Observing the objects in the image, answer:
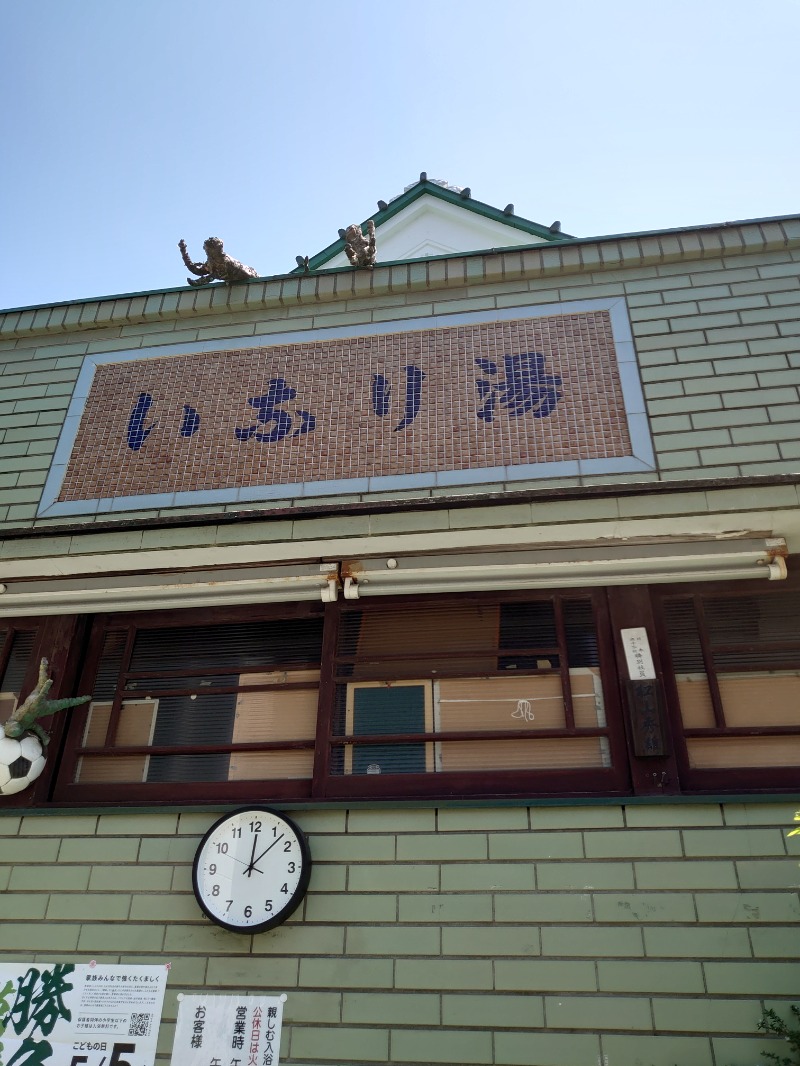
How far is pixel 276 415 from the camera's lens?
6.05 metres

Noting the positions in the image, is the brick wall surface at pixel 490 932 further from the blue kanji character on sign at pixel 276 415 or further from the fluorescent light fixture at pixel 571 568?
the blue kanji character on sign at pixel 276 415

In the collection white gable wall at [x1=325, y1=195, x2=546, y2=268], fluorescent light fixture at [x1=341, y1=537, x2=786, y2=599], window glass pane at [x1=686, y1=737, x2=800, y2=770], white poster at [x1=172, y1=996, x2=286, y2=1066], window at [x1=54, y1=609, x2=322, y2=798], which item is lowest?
white poster at [x1=172, y1=996, x2=286, y2=1066]

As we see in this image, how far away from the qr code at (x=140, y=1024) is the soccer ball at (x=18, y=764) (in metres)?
1.62

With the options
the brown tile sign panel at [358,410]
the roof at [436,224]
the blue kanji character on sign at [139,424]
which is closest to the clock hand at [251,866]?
the brown tile sign panel at [358,410]

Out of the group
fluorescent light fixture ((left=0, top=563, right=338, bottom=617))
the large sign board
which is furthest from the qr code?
the large sign board

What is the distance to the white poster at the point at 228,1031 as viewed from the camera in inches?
171

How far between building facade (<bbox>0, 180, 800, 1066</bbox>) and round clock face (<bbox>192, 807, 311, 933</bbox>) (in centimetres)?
12

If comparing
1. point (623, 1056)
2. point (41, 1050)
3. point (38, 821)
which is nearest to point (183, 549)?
point (38, 821)

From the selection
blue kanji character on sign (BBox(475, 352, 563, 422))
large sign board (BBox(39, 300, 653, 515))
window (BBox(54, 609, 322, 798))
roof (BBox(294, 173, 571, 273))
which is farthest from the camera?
roof (BBox(294, 173, 571, 273))

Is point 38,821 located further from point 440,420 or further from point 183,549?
point 440,420

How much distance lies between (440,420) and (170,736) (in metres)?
2.85

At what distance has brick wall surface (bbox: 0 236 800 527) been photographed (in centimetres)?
536

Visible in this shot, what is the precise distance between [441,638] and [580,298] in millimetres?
2739

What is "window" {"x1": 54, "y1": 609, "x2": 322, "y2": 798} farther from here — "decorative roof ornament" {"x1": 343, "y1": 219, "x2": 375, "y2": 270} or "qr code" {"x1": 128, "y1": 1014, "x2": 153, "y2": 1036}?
"decorative roof ornament" {"x1": 343, "y1": 219, "x2": 375, "y2": 270}
